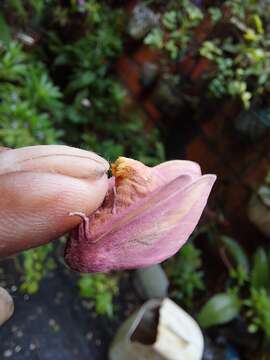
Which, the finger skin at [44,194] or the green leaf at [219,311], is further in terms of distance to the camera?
the green leaf at [219,311]

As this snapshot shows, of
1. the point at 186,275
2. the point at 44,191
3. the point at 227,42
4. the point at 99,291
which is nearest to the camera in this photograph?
the point at 44,191

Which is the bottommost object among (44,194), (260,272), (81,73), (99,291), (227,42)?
(99,291)

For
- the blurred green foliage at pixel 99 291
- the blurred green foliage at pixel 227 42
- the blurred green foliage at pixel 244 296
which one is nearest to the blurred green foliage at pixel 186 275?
the blurred green foliage at pixel 244 296

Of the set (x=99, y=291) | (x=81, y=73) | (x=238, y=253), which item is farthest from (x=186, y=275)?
(x=81, y=73)

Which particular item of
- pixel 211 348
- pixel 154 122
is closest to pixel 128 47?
pixel 154 122

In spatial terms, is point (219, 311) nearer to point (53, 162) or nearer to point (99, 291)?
point (99, 291)

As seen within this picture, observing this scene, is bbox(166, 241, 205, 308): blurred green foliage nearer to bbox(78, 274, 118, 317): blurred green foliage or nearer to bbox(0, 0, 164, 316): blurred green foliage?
bbox(78, 274, 118, 317): blurred green foliage

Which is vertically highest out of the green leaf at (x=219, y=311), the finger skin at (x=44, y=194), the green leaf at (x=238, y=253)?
the finger skin at (x=44, y=194)

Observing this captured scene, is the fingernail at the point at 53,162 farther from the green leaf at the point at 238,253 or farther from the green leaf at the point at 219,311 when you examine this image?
the green leaf at the point at 238,253
